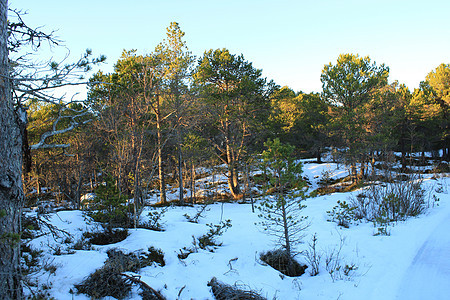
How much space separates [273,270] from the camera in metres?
5.21

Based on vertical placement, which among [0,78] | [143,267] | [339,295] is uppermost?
[0,78]

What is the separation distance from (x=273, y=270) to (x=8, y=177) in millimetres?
4585

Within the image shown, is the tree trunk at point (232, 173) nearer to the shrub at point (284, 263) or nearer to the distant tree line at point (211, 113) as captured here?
the distant tree line at point (211, 113)

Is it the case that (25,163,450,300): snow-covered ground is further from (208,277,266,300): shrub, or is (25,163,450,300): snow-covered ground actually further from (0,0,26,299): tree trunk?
(0,0,26,299): tree trunk

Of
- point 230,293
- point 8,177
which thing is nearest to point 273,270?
point 230,293

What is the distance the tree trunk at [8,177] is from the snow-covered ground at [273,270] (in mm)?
719

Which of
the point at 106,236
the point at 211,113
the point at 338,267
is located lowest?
the point at 338,267

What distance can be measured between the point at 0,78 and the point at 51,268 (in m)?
2.81

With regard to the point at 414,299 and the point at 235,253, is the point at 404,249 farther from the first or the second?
the point at 235,253

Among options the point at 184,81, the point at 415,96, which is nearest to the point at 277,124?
the point at 415,96

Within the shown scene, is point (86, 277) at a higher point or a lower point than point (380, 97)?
lower

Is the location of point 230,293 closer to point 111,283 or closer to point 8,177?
point 111,283

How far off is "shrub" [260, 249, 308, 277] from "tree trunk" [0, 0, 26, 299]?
14.3 feet

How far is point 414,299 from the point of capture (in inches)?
155
